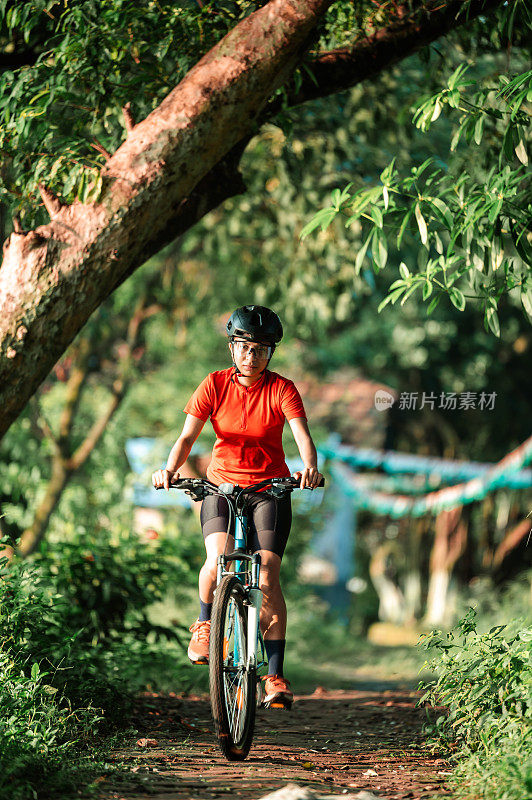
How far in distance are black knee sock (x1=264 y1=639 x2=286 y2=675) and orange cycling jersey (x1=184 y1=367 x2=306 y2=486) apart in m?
0.80

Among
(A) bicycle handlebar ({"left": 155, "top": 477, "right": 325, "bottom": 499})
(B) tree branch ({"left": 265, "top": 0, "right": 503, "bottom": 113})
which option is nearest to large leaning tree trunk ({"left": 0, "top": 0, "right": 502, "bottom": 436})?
(B) tree branch ({"left": 265, "top": 0, "right": 503, "bottom": 113})

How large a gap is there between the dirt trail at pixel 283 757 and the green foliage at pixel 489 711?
0.17 m

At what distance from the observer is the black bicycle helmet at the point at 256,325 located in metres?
4.89

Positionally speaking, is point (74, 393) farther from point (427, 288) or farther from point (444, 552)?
point (444, 552)

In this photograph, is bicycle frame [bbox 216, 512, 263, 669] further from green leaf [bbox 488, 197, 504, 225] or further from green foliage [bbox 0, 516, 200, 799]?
green leaf [bbox 488, 197, 504, 225]

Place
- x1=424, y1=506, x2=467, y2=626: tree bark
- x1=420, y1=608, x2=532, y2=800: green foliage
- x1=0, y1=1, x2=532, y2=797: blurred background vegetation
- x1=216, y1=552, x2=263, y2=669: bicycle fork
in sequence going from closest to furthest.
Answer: x1=420, y1=608, x2=532, y2=800: green foliage → x1=216, y1=552, x2=263, y2=669: bicycle fork → x1=0, y1=1, x2=532, y2=797: blurred background vegetation → x1=424, y1=506, x2=467, y2=626: tree bark

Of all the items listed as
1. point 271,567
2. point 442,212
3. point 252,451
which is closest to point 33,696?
point 271,567

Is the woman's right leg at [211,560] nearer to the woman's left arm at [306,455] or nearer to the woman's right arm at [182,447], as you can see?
the woman's right arm at [182,447]

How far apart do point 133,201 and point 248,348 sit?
1003 millimetres

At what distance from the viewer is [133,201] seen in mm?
5113

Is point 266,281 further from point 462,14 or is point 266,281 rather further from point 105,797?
point 105,797

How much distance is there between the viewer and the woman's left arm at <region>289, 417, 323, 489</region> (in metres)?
4.66

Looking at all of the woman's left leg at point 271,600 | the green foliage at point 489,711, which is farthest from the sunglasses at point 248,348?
the green foliage at point 489,711

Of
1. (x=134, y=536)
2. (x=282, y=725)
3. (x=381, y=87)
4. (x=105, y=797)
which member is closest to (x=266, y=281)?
(x=381, y=87)
